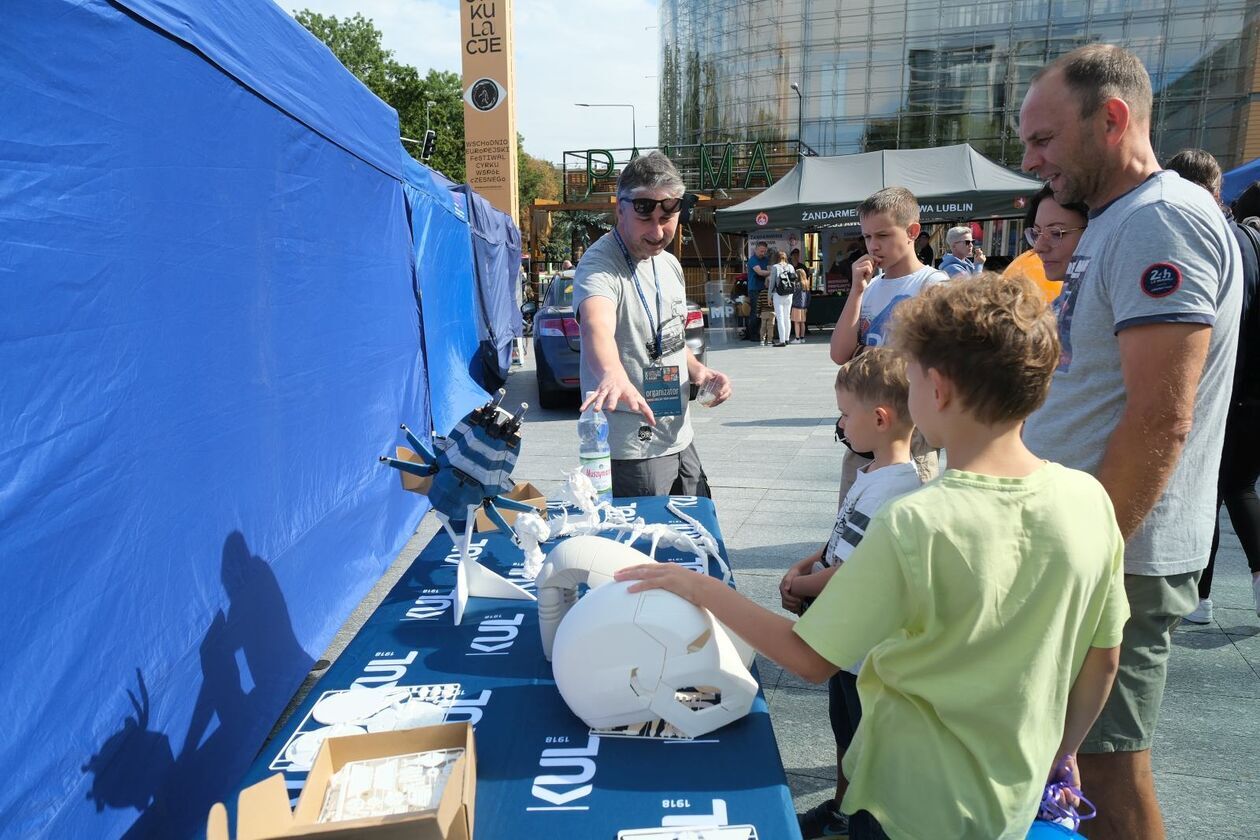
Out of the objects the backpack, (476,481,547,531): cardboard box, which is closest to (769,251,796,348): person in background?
the backpack

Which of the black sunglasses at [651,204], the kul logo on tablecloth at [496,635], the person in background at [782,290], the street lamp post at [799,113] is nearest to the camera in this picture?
the kul logo on tablecloth at [496,635]

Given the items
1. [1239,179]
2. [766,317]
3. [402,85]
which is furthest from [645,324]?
[402,85]

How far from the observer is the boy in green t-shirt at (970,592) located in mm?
A: 1112

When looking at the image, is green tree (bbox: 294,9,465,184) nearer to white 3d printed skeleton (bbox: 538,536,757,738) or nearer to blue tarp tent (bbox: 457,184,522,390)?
blue tarp tent (bbox: 457,184,522,390)

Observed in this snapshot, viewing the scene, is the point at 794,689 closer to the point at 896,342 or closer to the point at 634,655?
the point at 634,655

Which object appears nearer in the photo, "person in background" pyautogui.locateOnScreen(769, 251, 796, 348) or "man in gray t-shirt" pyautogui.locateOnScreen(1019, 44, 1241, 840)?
"man in gray t-shirt" pyautogui.locateOnScreen(1019, 44, 1241, 840)

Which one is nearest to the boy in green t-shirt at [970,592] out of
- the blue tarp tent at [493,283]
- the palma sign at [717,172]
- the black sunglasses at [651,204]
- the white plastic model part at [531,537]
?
the white plastic model part at [531,537]

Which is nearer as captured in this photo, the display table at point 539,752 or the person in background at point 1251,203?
the display table at point 539,752

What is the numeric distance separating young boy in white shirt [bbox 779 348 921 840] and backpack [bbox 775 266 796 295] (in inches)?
531

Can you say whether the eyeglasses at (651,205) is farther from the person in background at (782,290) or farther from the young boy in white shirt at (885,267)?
the person in background at (782,290)

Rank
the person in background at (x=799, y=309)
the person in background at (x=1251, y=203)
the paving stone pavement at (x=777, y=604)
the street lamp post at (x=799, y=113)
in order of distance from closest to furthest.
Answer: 1. the paving stone pavement at (x=777, y=604)
2. the person in background at (x=1251, y=203)
3. the person in background at (x=799, y=309)
4. the street lamp post at (x=799, y=113)

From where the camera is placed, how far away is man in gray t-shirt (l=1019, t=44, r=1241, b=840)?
143 centimetres

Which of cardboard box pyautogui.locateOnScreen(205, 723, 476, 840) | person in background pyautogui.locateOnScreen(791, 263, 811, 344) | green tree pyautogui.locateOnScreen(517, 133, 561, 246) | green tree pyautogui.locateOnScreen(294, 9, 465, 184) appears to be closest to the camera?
cardboard box pyautogui.locateOnScreen(205, 723, 476, 840)

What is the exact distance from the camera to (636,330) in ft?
9.34
